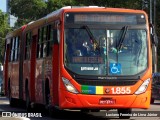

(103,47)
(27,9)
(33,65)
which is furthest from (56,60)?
(27,9)

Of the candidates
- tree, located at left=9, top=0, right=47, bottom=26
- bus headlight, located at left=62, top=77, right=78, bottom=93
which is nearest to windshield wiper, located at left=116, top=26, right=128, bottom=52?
bus headlight, located at left=62, top=77, right=78, bottom=93

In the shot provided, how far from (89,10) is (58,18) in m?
0.94

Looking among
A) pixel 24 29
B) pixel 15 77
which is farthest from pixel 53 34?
pixel 15 77

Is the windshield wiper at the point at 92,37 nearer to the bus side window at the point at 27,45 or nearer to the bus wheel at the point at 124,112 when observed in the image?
the bus wheel at the point at 124,112

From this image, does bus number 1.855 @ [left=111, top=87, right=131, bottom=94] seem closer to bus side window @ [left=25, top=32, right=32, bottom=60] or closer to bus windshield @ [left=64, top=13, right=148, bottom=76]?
bus windshield @ [left=64, top=13, right=148, bottom=76]

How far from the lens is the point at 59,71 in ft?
54.6

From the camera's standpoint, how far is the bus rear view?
16.3m

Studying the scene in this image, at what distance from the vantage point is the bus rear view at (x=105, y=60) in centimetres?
1634

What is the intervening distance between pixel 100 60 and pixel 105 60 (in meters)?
0.14

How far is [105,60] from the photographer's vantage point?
54.4ft

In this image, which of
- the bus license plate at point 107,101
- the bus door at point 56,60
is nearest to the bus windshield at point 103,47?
Answer: the bus door at point 56,60

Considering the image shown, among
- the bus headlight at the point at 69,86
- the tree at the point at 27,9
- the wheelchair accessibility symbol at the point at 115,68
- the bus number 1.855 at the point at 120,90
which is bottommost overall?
the bus number 1.855 at the point at 120,90

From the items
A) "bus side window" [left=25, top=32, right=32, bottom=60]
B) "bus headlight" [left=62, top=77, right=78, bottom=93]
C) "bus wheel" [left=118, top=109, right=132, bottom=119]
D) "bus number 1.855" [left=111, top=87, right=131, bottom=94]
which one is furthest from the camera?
"bus side window" [left=25, top=32, right=32, bottom=60]

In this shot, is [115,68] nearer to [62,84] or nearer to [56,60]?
[62,84]
